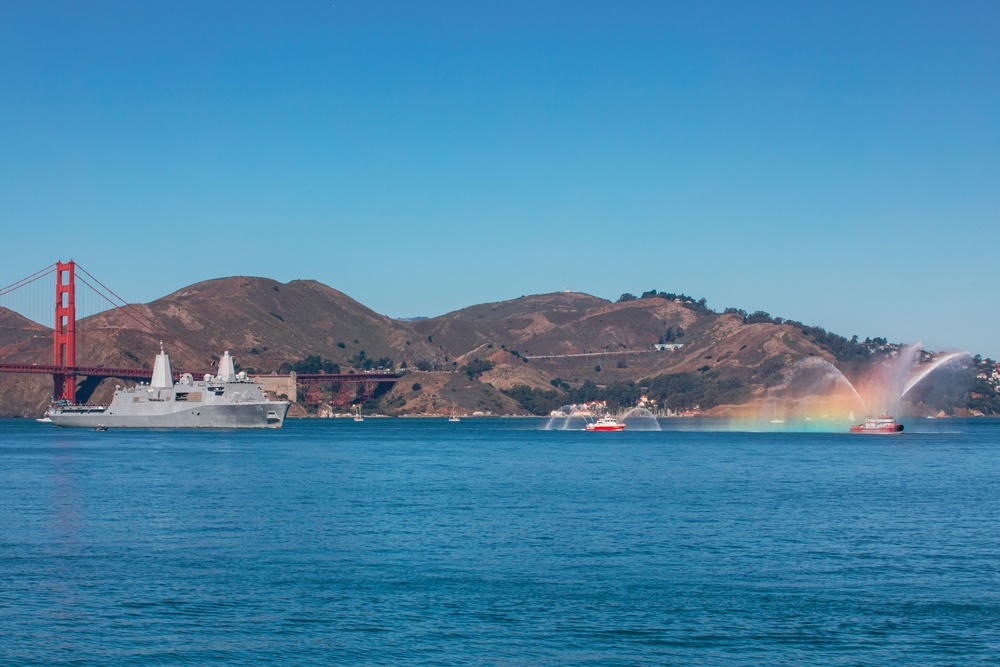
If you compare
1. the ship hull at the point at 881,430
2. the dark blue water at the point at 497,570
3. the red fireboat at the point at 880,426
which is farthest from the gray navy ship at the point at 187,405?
the dark blue water at the point at 497,570

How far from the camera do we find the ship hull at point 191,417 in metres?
118

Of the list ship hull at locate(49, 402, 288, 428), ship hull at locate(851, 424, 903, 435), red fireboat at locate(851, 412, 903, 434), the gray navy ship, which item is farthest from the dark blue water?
ship hull at locate(49, 402, 288, 428)

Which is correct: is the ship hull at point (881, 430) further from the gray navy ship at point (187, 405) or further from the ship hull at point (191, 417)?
the gray navy ship at point (187, 405)

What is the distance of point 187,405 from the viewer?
117 m

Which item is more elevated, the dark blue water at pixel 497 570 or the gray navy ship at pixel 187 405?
the gray navy ship at pixel 187 405

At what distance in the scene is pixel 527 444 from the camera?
9488 cm

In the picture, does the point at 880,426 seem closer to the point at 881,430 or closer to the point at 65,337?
the point at 881,430

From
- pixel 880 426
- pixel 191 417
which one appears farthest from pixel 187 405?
pixel 880 426

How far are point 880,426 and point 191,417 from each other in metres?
72.4

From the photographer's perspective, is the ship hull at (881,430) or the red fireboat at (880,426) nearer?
the ship hull at (881,430)

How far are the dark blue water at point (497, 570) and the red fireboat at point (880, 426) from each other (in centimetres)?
5830

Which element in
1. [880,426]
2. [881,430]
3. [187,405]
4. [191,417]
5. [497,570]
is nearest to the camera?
[497,570]

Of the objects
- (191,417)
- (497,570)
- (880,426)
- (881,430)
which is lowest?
(497,570)

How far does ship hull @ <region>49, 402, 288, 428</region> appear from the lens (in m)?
118
